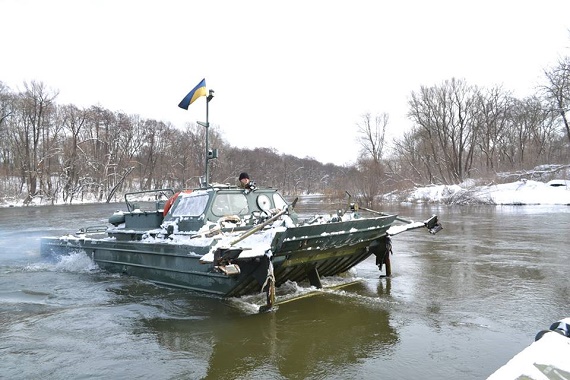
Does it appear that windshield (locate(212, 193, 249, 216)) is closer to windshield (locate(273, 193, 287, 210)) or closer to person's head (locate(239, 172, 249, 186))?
person's head (locate(239, 172, 249, 186))

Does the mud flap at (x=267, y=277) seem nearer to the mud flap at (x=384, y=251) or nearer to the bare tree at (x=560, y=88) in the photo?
the mud flap at (x=384, y=251)

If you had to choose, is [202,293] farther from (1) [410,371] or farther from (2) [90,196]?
(2) [90,196]

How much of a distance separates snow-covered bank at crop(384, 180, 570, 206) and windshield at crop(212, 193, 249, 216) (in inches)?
1060

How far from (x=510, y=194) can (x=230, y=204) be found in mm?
29509

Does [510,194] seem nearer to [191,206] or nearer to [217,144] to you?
[191,206]

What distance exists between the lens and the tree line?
43438 mm

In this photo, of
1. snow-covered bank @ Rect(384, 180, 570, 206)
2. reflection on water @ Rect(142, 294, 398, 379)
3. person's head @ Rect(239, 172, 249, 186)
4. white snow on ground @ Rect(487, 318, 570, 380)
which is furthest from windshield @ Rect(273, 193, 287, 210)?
snow-covered bank @ Rect(384, 180, 570, 206)

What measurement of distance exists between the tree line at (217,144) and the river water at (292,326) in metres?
30.2

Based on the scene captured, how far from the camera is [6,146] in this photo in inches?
2105

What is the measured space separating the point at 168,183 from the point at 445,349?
2416 inches

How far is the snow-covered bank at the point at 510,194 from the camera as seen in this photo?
1163 inches

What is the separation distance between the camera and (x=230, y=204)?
8.06 metres

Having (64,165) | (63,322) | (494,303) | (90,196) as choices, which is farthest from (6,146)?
(494,303)

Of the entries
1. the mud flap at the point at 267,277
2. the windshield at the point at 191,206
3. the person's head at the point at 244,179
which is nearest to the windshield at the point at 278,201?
the person's head at the point at 244,179
